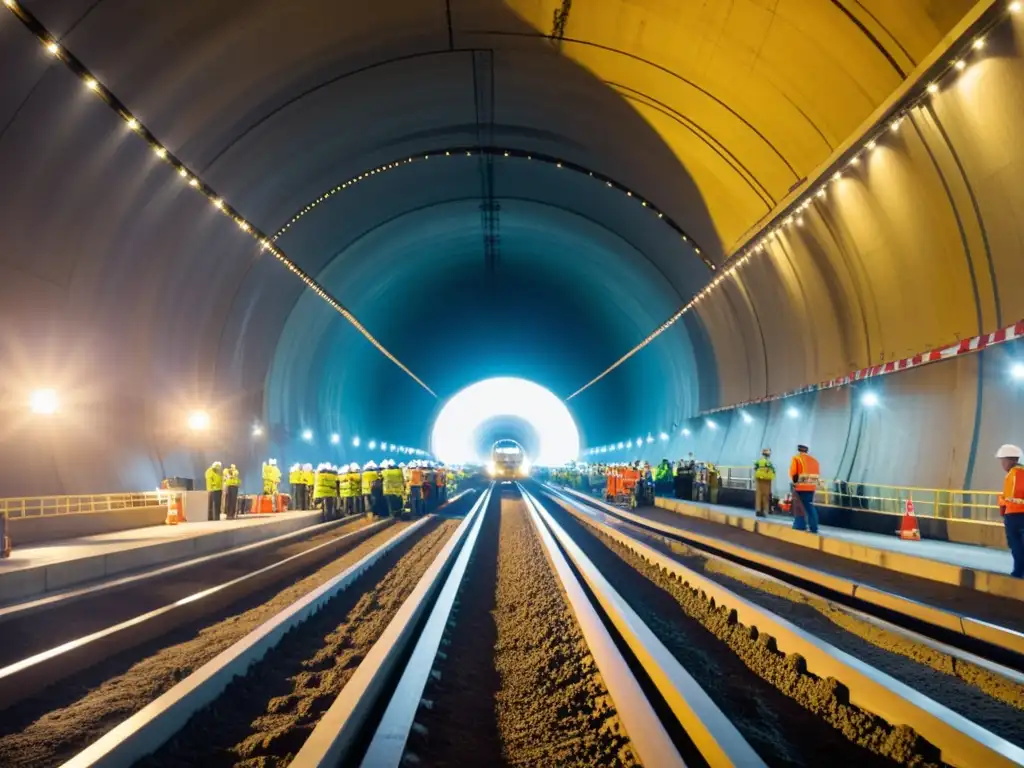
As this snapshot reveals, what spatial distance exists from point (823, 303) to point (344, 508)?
14368 mm

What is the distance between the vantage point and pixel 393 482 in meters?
22.9

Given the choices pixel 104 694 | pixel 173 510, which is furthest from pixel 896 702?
pixel 173 510

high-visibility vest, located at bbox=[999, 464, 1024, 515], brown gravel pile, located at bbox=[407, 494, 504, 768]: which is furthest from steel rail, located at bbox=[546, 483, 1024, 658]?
brown gravel pile, located at bbox=[407, 494, 504, 768]

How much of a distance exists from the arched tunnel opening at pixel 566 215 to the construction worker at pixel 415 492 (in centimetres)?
13

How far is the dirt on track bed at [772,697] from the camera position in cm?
400

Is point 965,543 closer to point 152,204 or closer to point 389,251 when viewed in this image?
point 152,204

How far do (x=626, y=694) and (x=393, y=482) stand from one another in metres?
18.6

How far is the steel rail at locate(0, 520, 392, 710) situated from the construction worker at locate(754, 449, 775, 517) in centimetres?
957

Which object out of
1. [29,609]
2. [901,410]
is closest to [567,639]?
[29,609]

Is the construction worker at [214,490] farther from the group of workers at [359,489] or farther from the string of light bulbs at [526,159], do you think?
the string of light bulbs at [526,159]

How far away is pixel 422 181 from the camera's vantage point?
71.7ft

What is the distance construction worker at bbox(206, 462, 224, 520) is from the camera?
58.8ft

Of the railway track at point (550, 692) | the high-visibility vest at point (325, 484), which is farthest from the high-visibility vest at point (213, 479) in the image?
the railway track at point (550, 692)

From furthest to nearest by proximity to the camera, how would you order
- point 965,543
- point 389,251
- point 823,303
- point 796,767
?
point 389,251
point 823,303
point 965,543
point 796,767
